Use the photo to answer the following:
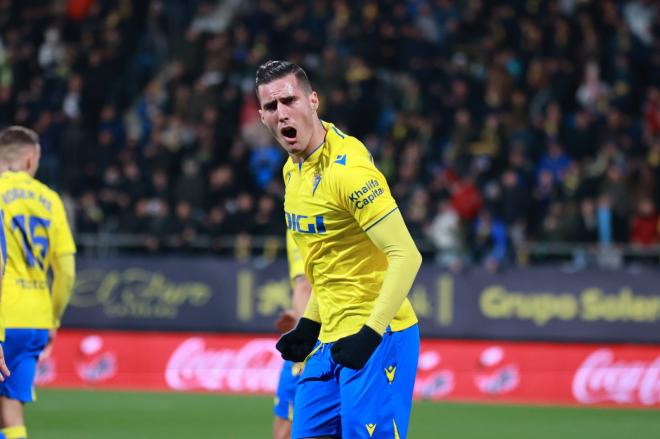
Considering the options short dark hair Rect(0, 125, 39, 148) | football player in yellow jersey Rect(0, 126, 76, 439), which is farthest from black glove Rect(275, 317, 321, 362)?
short dark hair Rect(0, 125, 39, 148)

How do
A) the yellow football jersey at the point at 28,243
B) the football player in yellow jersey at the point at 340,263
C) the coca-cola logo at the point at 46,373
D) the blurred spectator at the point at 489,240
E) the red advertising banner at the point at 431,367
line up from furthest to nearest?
the blurred spectator at the point at 489,240 → the coca-cola logo at the point at 46,373 → the red advertising banner at the point at 431,367 → the yellow football jersey at the point at 28,243 → the football player in yellow jersey at the point at 340,263

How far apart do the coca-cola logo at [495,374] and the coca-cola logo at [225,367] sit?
8.41ft

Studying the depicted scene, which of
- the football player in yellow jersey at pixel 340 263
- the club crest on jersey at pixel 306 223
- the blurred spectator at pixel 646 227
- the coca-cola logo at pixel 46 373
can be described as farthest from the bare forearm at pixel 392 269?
the blurred spectator at pixel 646 227

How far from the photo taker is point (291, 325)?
7.80 metres

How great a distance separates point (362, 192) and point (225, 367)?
36.2 feet

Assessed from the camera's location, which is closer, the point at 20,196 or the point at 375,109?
the point at 20,196

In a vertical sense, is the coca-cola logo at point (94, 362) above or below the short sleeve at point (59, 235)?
below

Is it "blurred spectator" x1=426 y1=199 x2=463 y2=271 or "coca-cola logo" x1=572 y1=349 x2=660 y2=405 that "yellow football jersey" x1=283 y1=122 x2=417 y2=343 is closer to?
"coca-cola logo" x1=572 y1=349 x2=660 y2=405

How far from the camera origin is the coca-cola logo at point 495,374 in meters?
15.6

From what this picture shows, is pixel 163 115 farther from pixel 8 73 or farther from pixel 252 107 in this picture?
pixel 8 73

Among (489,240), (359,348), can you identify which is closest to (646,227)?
(489,240)

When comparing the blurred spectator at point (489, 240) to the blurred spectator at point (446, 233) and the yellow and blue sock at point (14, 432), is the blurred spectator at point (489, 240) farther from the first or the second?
the yellow and blue sock at point (14, 432)

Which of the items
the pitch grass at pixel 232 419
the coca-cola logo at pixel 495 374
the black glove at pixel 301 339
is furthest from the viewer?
the coca-cola logo at pixel 495 374

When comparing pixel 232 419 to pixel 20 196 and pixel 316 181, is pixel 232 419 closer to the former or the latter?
pixel 20 196
